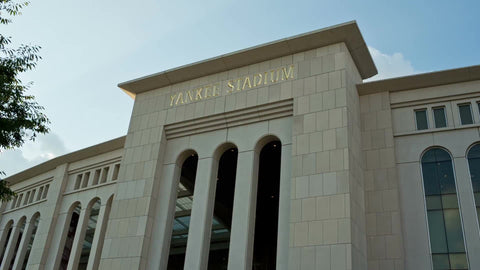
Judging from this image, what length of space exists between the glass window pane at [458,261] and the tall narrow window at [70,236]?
21.4 metres

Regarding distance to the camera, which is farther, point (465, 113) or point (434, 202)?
point (465, 113)

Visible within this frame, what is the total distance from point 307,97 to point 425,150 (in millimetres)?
5341

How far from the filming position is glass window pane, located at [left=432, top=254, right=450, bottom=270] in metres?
18.0

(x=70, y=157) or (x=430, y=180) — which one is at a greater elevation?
(x=70, y=157)

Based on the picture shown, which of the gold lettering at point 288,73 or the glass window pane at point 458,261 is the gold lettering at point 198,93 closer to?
the gold lettering at point 288,73

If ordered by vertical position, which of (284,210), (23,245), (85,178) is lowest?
(284,210)

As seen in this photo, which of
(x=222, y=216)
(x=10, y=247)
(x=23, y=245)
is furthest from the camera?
(x=10, y=247)

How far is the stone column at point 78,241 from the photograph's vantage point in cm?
2716

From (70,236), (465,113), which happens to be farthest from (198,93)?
(70,236)

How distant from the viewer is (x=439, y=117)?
20750mm

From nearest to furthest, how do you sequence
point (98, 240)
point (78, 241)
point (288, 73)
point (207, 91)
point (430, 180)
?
point (430, 180) < point (288, 73) < point (207, 91) < point (98, 240) < point (78, 241)

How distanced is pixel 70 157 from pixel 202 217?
45.4ft

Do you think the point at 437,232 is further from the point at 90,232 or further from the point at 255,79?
the point at 90,232

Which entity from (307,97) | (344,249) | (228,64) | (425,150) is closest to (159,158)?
(228,64)
